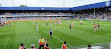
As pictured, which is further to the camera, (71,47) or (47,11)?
(47,11)

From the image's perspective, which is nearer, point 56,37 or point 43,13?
point 56,37

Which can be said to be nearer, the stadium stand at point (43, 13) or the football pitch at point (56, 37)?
the football pitch at point (56, 37)

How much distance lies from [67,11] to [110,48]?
101131mm

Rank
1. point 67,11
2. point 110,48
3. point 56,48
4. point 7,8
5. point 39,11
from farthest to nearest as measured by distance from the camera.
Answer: point 67,11, point 39,11, point 7,8, point 56,48, point 110,48

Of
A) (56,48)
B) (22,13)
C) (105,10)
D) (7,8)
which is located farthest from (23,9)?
(56,48)

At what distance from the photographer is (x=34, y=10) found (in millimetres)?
101562

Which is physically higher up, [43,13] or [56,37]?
[43,13]

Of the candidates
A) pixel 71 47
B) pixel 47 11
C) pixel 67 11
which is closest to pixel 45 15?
pixel 47 11

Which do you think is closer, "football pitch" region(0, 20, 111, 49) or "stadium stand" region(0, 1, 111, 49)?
"football pitch" region(0, 20, 111, 49)

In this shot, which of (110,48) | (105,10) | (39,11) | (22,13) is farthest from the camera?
(39,11)

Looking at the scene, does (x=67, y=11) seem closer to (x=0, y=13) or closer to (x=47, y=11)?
(x=47, y=11)

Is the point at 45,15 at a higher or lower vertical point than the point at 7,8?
lower

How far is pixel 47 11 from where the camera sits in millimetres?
107062

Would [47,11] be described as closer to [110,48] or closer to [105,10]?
[105,10]
